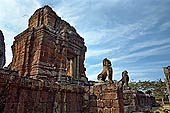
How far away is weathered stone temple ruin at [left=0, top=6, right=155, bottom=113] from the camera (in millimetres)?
4422

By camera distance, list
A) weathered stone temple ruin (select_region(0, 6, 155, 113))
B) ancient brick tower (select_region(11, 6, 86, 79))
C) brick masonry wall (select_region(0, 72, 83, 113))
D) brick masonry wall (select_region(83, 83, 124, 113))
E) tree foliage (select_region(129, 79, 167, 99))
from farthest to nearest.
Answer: tree foliage (select_region(129, 79, 167, 99)) < ancient brick tower (select_region(11, 6, 86, 79)) < brick masonry wall (select_region(83, 83, 124, 113)) < weathered stone temple ruin (select_region(0, 6, 155, 113)) < brick masonry wall (select_region(0, 72, 83, 113))

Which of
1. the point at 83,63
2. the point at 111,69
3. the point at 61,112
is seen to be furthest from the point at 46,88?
the point at 83,63

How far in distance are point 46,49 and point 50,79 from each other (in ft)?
7.60

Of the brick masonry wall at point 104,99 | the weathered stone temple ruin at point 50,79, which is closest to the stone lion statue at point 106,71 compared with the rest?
the weathered stone temple ruin at point 50,79

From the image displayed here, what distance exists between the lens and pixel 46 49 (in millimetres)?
10609

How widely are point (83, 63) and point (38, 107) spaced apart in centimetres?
Answer: 944

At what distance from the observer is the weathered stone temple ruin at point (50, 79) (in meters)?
4.42

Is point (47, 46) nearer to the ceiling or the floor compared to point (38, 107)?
nearer to the ceiling

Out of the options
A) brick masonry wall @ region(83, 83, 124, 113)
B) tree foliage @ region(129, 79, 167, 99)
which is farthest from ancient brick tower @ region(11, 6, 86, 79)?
tree foliage @ region(129, 79, 167, 99)

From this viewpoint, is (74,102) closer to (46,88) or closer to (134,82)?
(46,88)

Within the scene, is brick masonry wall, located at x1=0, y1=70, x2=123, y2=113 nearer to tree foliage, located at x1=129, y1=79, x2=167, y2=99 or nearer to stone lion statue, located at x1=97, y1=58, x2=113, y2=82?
stone lion statue, located at x1=97, y1=58, x2=113, y2=82

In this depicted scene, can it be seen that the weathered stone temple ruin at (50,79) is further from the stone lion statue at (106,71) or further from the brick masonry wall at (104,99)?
the stone lion statue at (106,71)

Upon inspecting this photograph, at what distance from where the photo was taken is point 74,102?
6.36 meters

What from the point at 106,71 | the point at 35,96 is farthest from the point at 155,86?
the point at 35,96
